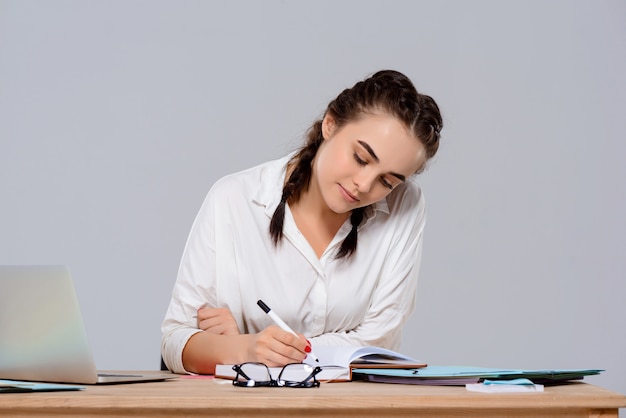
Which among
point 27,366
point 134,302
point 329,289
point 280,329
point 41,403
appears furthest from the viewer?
point 134,302

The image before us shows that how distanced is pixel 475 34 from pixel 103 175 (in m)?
1.58

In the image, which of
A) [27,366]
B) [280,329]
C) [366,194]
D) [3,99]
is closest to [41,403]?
[27,366]

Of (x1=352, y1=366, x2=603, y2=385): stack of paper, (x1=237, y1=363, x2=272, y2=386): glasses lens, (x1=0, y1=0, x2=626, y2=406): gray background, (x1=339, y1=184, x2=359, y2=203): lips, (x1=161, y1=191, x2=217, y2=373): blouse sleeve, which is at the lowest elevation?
(x1=352, y1=366, x2=603, y2=385): stack of paper

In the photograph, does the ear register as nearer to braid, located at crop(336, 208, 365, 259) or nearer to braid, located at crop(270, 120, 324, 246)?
braid, located at crop(270, 120, 324, 246)

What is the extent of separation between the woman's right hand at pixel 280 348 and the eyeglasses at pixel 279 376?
8 centimetres

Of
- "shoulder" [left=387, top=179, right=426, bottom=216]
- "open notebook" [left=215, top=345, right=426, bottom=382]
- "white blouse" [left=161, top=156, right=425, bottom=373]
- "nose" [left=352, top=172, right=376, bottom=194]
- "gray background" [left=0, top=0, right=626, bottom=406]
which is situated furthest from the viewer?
"gray background" [left=0, top=0, right=626, bottom=406]

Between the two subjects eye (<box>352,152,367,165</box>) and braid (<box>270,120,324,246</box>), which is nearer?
eye (<box>352,152,367,165</box>)

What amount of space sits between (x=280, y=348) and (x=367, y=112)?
61 cm

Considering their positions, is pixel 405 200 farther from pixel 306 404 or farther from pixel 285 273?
pixel 306 404

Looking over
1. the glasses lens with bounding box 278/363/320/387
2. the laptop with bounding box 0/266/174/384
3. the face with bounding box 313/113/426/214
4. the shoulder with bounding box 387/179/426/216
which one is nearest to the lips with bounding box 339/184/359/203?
the face with bounding box 313/113/426/214

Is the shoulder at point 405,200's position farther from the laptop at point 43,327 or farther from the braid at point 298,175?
the laptop at point 43,327

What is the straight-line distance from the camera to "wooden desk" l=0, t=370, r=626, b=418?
106cm

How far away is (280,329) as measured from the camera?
1.47m

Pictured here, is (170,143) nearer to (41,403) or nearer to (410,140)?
(410,140)
